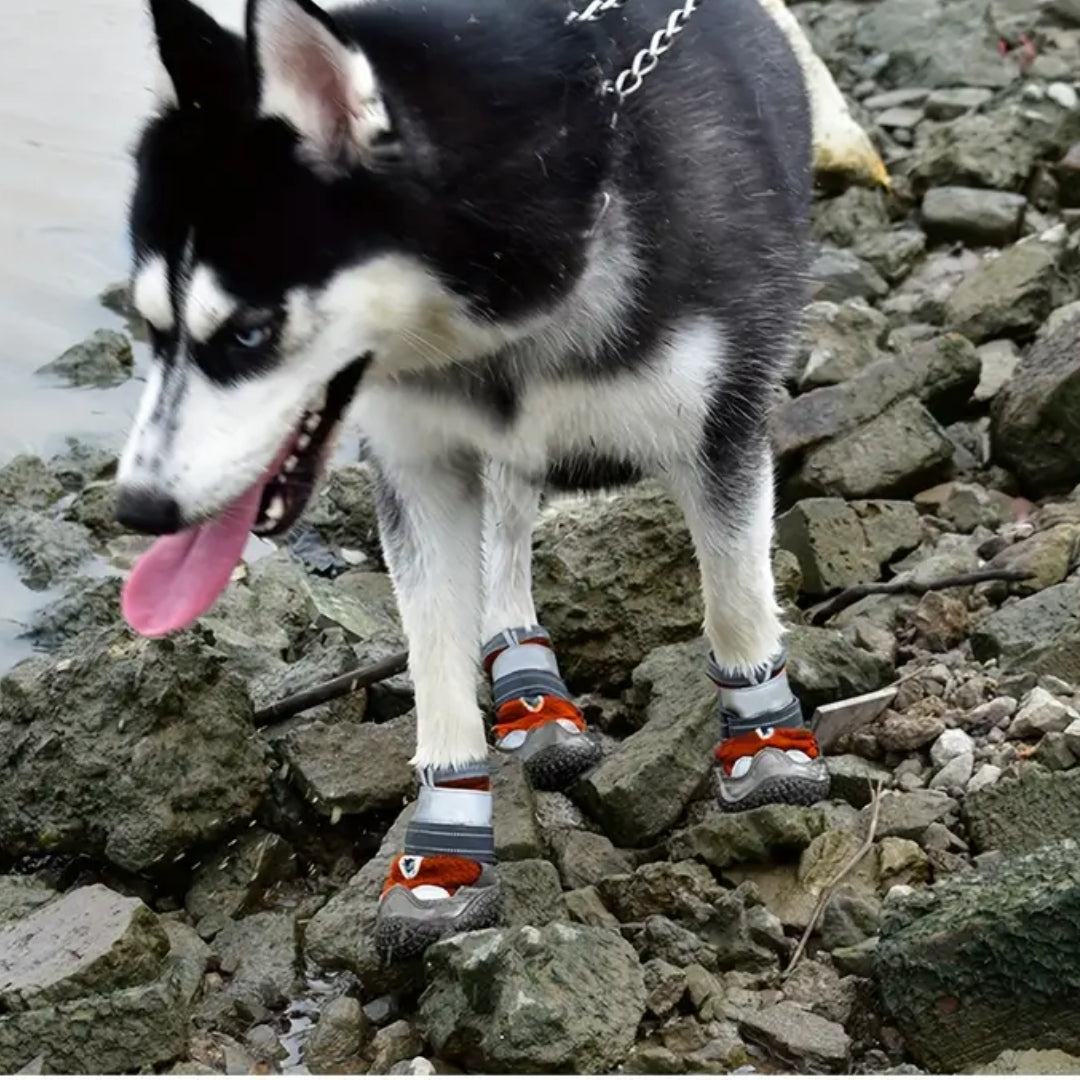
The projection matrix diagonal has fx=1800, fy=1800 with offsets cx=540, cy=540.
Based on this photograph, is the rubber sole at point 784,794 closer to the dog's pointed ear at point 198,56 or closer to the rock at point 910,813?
the rock at point 910,813

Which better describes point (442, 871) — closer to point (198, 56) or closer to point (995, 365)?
point (198, 56)

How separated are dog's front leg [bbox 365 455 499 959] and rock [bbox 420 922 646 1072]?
0.23 meters

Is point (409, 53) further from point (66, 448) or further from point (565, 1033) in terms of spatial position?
point (66, 448)

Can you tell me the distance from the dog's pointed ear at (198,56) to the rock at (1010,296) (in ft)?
11.3

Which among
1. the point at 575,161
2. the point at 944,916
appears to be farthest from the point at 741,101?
the point at 944,916

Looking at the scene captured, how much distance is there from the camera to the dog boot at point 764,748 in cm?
341

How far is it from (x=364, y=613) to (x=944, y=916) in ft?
7.43

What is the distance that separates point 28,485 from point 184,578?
2909 millimetres

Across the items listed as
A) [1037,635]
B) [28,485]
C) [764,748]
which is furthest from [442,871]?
[28,485]

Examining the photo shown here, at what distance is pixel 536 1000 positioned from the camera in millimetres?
2777

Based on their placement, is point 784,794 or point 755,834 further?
point 784,794

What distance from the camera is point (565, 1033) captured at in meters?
2.77

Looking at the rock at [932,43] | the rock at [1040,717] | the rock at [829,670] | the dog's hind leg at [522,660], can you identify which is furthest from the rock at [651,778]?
the rock at [932,43]

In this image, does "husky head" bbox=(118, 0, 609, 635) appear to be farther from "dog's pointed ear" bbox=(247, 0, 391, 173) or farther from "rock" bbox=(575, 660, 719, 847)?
"rock" bbox=(575, 660, 719, 847)
